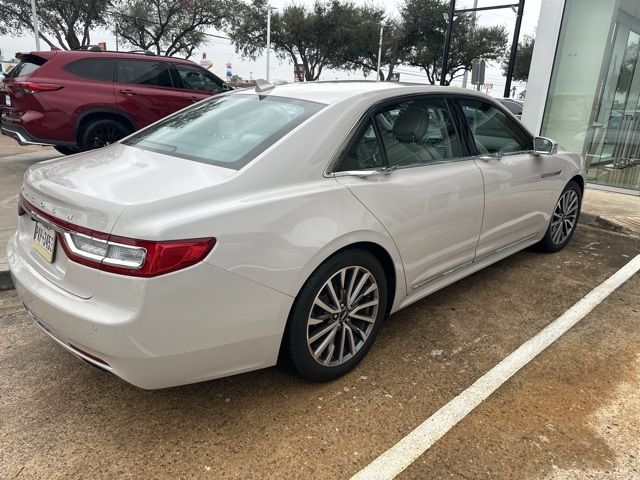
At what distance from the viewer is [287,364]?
247 cm

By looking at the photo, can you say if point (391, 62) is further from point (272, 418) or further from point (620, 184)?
point (272, 418)

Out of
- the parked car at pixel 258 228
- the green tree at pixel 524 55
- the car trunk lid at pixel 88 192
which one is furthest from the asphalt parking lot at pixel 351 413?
the green tree at pixel 524 55

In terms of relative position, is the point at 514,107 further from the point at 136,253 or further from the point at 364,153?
the point at 136,253

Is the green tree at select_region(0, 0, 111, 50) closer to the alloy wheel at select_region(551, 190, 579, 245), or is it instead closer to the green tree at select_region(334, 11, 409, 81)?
the green tree at select_region(334, 11, 409, 81)

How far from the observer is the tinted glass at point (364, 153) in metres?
2.61

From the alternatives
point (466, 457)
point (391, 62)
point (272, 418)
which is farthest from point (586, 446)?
point (391, 62)

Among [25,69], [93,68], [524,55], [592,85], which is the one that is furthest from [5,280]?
[524,55]

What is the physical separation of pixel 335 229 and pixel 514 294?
213cm

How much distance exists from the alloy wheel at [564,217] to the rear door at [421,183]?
159 centimetres

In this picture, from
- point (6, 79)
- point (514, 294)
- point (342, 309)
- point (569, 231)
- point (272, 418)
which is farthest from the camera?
point (6, 79)

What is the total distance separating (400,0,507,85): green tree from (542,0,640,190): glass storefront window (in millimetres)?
25623

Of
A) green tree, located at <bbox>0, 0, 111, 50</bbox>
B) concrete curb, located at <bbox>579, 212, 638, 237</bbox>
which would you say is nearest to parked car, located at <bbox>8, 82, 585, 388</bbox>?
concrete curb, located at <bbox>579, 212, 638, 237</bbox>

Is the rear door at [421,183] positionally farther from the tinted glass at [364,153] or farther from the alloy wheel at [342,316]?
the alloy wheel at [342,316]

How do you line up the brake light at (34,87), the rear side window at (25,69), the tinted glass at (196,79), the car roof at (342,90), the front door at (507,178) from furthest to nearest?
the tinted glass at (196,79), the rear side window at (25,69), the brake light at (34,87), the front door at (507,178), the car roof at (342,90)
